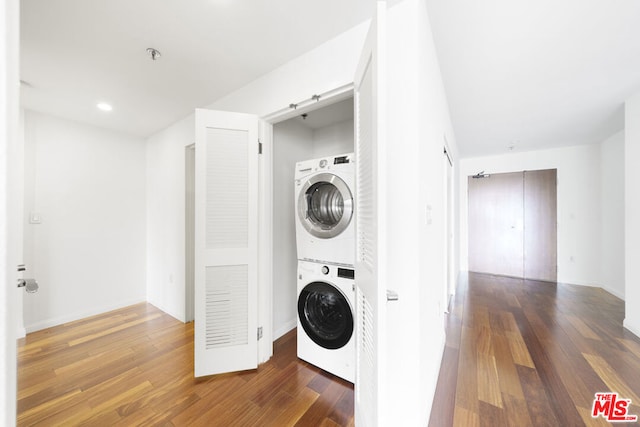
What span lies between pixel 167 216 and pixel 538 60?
3.96 metres

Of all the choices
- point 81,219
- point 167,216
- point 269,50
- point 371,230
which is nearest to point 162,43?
point 269,50

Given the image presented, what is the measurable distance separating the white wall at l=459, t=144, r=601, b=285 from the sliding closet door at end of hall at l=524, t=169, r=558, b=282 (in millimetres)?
79

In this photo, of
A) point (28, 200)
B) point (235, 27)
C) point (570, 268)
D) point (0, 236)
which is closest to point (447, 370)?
point (0, 236)

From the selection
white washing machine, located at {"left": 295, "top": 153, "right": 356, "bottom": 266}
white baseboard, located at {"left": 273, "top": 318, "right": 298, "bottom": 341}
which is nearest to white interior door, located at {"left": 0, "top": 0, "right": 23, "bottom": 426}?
white washing machine, located at {"left": 295, "top": 153, "right": 356, "bottom": 266}

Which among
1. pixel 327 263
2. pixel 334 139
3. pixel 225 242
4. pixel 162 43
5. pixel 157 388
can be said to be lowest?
pixel 157 388

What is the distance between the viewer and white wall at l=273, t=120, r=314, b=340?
2.30 metres

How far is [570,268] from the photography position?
4008 mm

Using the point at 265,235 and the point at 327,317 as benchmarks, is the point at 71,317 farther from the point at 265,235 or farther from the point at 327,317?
the point at 327,317

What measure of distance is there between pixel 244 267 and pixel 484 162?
203 inches

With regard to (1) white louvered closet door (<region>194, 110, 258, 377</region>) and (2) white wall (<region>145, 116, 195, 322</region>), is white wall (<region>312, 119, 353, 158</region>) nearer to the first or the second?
(1) white louvered closet door (<region>194, 110, 258, 377</region>)

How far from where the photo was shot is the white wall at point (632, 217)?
2.26m

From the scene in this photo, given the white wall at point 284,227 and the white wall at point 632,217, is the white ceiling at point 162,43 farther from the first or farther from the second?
Result: the white wall at point 632,217

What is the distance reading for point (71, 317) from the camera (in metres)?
2.62

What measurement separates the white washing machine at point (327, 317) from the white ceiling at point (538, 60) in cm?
176
